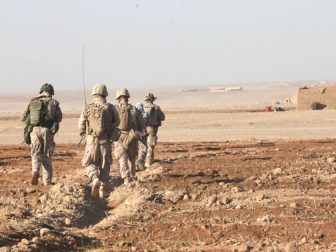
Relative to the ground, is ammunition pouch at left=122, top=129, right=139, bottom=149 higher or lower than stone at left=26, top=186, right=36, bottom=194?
higher

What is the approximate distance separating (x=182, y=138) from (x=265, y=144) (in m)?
7.31

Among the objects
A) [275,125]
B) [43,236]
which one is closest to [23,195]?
[43,236]

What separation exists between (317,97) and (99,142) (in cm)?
3389

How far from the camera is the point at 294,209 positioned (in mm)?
9578

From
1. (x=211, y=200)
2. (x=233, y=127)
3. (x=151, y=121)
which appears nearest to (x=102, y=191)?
(x=211, y=200)

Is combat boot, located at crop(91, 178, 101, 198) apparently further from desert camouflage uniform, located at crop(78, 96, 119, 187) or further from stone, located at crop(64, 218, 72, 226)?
stone, located at crop(64, 218, 72, 226)

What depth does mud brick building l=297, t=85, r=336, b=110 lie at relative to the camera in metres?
44.0

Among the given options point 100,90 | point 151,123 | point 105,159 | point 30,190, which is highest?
point 100,90

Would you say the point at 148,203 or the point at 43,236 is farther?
the point at 148,203

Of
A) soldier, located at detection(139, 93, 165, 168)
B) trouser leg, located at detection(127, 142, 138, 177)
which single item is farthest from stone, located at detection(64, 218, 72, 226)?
soldier, located at detection(139, 93, 165, 168)

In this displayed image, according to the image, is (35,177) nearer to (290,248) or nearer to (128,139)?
(128,139)

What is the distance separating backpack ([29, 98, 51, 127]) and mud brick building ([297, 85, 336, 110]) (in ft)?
107

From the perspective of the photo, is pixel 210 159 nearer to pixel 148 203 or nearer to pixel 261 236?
pixel 148 203

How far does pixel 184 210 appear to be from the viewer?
394 inches
